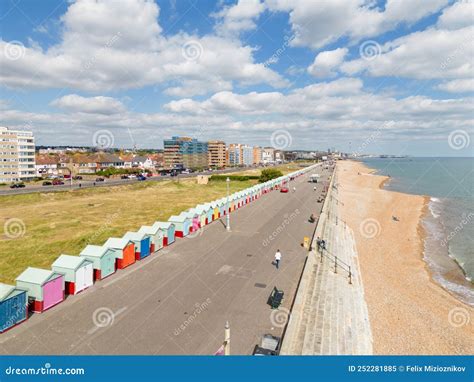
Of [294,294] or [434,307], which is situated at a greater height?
[294,294]

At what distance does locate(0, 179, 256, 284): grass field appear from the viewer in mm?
24594

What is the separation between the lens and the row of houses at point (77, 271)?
13.6 metres

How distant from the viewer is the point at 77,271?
54.2 feet

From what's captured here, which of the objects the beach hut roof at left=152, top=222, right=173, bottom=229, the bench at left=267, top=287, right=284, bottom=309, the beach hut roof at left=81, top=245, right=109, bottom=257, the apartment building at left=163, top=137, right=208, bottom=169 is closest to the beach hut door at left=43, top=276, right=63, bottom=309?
the beach hut roof at left=81, top=245, right=109, bottom=257

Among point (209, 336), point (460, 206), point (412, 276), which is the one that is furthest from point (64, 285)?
point (460, 206)

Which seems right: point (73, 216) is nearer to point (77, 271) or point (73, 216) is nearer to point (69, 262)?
point (69, 262)

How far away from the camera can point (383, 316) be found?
1786cm

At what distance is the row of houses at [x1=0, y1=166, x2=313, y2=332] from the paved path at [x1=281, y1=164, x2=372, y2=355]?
11.8m

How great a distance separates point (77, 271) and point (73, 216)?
2645 centimetres

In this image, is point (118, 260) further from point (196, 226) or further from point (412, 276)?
point (412, 276)

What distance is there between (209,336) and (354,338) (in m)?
6.97

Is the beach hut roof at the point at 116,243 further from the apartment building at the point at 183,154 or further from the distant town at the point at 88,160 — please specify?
the apartment building at the point at 183,154

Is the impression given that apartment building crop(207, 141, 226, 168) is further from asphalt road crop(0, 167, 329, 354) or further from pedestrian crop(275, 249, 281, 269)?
pedestrian crop(275, 249, 281, 269)

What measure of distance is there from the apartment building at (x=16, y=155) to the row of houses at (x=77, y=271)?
83.8m
